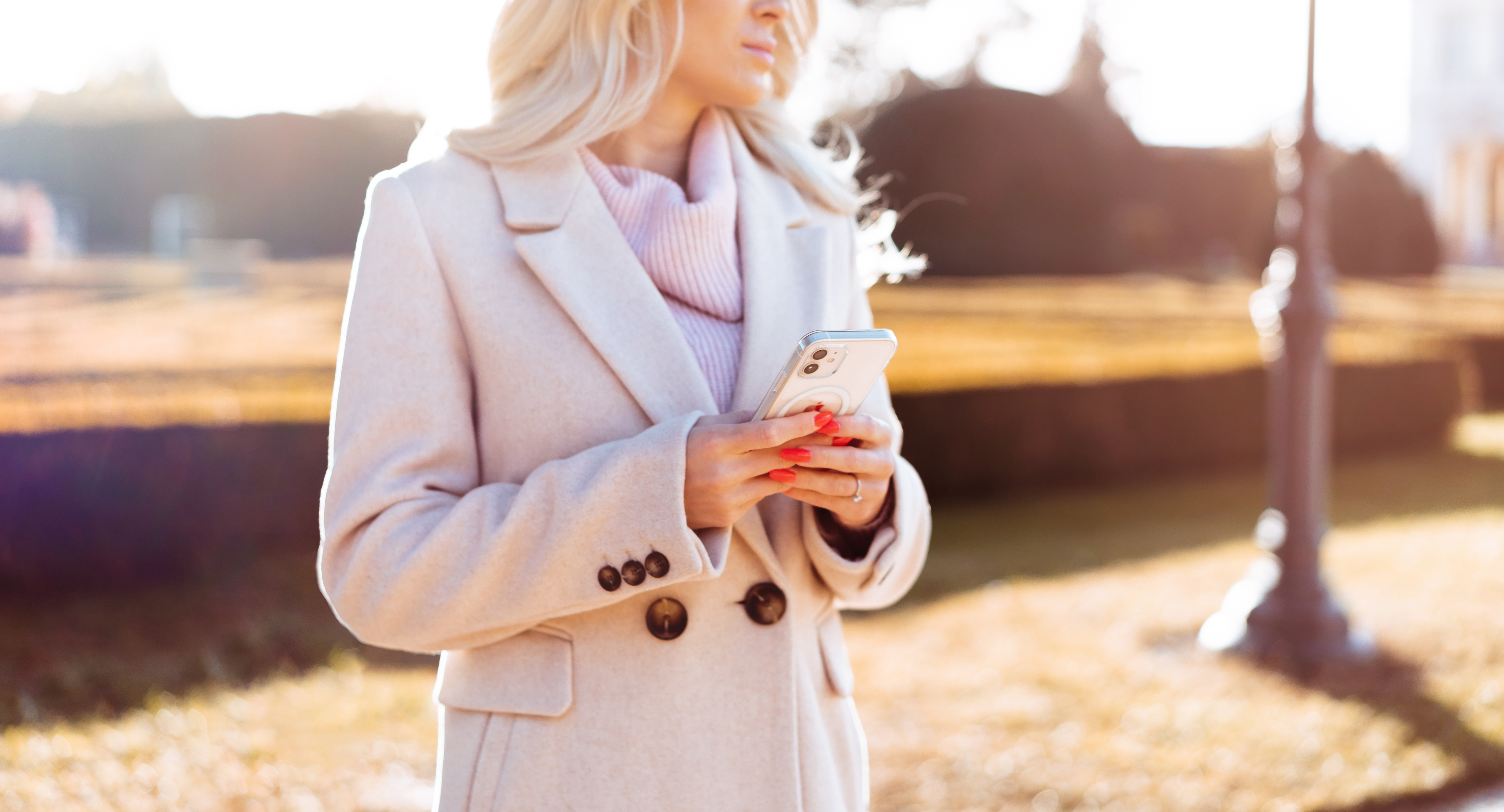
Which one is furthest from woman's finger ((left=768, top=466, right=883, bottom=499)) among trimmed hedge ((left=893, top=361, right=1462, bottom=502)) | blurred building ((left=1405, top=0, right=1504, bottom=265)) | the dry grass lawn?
blurred building ((left=1405, top=0, right=1504, bottom=265))

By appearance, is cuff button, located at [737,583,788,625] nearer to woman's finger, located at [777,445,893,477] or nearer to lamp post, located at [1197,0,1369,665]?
woman's finger, located at [777,445,893,477]

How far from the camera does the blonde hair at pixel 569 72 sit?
5.24ft

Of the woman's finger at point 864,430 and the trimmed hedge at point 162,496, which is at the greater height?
the woman's finger at point 864,430

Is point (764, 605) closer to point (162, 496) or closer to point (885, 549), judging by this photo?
point (885, 549)

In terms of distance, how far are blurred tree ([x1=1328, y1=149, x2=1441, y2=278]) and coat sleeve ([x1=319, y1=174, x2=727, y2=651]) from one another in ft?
62.6

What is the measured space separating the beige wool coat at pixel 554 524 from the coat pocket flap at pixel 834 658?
0.02m

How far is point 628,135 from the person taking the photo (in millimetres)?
1755

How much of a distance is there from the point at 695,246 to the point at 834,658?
0.58 metres

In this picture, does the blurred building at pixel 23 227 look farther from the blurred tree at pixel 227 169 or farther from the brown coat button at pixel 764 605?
the brown coat button at pixel 764 605

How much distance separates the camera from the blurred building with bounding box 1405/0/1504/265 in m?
31.5

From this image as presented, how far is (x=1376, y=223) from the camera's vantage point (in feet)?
62.1

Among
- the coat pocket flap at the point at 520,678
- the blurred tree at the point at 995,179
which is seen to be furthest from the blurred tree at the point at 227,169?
the coat pocket flap at the point at 520,678

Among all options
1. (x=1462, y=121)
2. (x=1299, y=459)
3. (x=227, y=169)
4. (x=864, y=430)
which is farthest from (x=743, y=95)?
(x=1462, y=121)

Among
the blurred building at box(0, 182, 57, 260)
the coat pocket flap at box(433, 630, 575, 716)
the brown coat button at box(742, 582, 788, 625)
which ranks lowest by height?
the blurred building at box(0, 182, 57, 260)
